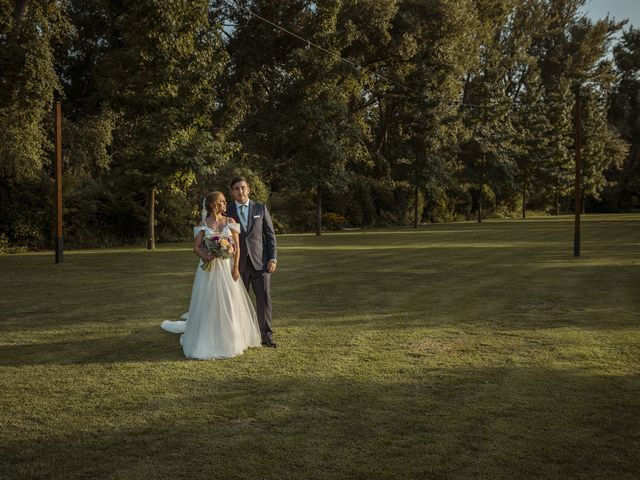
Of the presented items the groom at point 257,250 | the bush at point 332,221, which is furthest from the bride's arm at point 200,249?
the bush at point 332,221

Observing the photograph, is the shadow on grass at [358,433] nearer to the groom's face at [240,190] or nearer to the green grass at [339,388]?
the green grass at [339,388]

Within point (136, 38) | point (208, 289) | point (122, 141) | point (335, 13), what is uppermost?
point (335, 13)

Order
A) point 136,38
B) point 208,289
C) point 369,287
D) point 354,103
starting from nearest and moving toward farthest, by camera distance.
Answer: point 208,289, point 369,287, point 136,38, point 354,103

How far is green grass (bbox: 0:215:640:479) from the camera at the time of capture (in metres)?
4.57

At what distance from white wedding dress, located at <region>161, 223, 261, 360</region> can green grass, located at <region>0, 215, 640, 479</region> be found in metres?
0.25

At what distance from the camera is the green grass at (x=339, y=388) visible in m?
4.57

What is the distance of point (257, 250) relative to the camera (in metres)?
8.41

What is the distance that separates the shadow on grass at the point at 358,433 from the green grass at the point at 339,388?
0.02 m

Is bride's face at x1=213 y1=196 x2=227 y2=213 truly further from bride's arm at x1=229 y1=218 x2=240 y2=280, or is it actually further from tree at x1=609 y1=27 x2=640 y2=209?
tree at x1=609 y1=27 x2=640 y2=209

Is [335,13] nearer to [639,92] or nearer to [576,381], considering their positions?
[576,381]

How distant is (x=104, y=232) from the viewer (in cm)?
2934

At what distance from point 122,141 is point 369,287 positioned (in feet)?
65.9

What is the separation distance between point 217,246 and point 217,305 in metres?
0.71

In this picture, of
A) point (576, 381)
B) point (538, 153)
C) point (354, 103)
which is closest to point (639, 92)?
point (538, 153)
